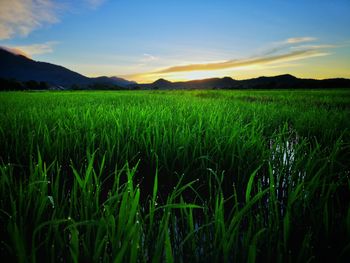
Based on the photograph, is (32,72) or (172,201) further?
(32,72)

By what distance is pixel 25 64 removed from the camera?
177 meters

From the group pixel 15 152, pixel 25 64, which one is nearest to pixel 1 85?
pixel 15 152

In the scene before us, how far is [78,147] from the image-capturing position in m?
1.75

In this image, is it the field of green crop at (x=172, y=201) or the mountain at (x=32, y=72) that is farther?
the mountain at (x=32, y=72)

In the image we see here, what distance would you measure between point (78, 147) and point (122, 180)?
482 millimetres

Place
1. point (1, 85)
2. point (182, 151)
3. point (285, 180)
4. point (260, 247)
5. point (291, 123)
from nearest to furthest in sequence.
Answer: point (260, 247) < point (285, 180) < point (182, 151) < point (291, 123) < point (1, 85)

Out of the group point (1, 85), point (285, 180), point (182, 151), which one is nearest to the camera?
point (285, 180)

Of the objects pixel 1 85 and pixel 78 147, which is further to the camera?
pixel 1 85

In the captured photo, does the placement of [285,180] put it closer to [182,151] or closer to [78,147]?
[182,151]

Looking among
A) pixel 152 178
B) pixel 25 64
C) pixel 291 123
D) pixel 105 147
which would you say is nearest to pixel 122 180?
pixel 152 178

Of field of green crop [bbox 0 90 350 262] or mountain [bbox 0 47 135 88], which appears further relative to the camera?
mountain [bbox 0 47 135 88]

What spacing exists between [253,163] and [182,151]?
1.43 feet

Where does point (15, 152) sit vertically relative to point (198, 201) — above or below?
above

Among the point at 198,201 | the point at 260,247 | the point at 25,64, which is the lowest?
the point at 198,201
